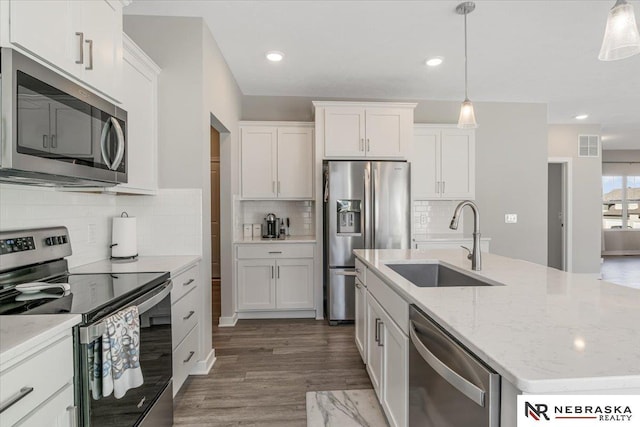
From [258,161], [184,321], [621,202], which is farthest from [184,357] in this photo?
[621,202]

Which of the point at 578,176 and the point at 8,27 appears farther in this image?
the point at 578,176

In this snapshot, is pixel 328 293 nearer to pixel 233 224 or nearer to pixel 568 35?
pixel 233 224

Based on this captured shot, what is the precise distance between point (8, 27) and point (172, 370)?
1.73 meters

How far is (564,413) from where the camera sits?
74cm

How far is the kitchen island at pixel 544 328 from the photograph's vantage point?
2.38 feet

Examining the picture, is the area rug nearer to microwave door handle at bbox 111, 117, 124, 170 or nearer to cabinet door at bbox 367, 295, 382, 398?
cabinet door at bbox 367, 295, 382, 398

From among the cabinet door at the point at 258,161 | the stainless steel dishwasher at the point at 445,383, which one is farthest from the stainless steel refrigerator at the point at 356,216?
the stainless steel dishwasher at the point at 445,383

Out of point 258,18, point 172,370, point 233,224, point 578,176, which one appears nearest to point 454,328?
point 172,370

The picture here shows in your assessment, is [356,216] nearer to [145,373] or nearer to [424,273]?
[424,273]

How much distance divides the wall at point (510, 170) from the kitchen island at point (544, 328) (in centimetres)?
314

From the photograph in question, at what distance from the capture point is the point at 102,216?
7.74ft

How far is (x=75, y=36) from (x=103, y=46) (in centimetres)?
21

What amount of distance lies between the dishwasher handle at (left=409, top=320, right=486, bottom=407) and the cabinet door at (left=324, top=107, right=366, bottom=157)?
2754 mm

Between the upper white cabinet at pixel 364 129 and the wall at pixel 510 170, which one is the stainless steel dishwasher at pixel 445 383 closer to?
the upper white cabinet at pixel 364 129
